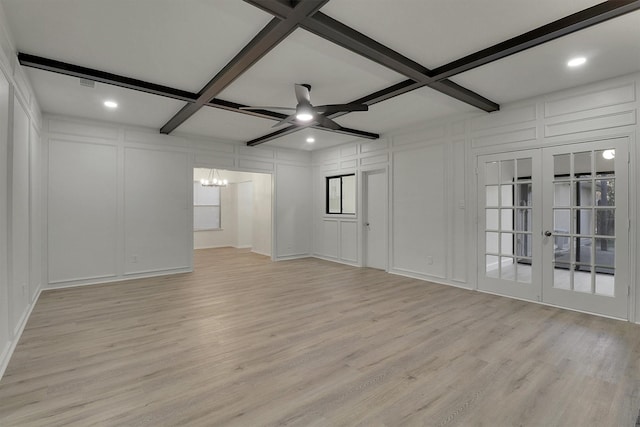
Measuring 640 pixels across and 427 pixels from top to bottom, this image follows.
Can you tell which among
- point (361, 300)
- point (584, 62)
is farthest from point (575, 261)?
point (361, 300)

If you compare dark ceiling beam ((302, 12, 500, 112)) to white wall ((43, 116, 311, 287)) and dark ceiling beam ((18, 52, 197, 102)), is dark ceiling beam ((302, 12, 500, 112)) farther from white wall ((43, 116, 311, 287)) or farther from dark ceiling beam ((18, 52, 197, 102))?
white wall ((43, 116, 311, 287))

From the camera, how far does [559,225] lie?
4.08 meters

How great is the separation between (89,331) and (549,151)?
5.81 meters

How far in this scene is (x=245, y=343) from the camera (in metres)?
2.96

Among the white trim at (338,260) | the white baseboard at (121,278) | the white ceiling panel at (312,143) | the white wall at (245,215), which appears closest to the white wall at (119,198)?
the white baseboard at (121,278)

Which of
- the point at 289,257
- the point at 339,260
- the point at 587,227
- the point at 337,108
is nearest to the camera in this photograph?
the point at 337,108

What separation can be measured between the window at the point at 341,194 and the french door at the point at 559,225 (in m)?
2.95

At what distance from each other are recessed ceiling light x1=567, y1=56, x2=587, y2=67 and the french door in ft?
3.47

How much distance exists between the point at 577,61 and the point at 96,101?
5.83m

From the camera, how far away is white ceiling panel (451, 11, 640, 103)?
2715mm

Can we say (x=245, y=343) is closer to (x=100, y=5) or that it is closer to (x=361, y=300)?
(x=361, y=300)

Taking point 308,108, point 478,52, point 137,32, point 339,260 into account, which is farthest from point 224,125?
point 478,52

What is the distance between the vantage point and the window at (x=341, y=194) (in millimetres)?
7219

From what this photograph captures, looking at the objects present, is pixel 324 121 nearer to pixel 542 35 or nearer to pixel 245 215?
pixel 542 35
